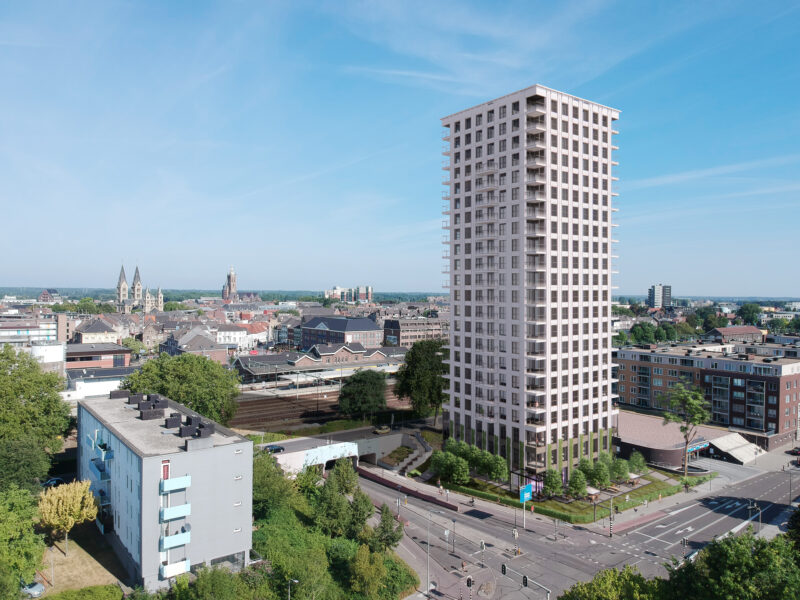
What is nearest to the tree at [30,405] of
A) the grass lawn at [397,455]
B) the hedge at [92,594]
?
the hedge at [92,594]

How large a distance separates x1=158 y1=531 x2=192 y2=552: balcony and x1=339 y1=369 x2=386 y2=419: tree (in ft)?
186

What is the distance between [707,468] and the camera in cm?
9400

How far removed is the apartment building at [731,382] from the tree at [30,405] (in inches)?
3791

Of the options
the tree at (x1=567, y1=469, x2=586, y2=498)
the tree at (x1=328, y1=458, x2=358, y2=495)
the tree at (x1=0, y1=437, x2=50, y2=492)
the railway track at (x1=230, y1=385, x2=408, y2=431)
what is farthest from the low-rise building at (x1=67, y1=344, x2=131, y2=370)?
the tree at (x1=567, y1=469, x2=586, y2=498)

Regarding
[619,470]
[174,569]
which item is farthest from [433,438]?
[174,569]

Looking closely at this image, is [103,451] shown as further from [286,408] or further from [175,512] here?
[286,408]

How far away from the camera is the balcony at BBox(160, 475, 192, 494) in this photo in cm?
5009

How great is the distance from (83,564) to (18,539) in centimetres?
786

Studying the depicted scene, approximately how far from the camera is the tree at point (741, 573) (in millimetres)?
37719

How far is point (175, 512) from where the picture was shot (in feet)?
166

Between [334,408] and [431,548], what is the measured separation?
6550cm

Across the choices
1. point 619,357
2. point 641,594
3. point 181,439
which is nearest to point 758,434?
point 619,357

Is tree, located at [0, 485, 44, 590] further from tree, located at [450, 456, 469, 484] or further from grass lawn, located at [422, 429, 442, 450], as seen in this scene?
grass lawn, located at [422, 429, 442, 450]

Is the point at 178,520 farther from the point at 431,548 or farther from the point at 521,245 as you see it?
the point at 521,245
